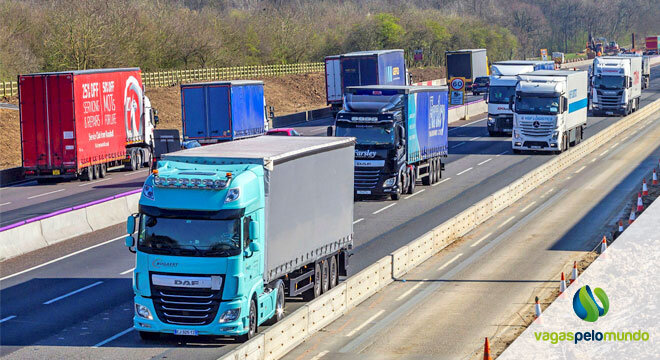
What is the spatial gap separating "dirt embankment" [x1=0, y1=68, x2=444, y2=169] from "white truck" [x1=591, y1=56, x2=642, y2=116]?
27609 millimetres

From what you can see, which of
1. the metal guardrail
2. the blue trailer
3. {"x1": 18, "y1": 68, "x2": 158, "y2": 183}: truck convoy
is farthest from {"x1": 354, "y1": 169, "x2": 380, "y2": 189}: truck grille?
the metal guardrail

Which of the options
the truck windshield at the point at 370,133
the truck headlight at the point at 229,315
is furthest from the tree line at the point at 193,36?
the truck headlight at the point at 229,315

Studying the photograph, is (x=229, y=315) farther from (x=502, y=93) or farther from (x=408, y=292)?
(x=502, y=93)

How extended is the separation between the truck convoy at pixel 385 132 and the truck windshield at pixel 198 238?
61.2 ft

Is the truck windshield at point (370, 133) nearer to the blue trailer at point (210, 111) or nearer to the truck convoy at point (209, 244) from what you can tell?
the blue trailer at point (210, 111)

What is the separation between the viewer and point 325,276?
22453 mm

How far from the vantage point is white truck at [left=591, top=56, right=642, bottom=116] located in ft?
232

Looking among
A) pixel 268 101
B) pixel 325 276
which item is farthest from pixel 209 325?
pixel 268 101

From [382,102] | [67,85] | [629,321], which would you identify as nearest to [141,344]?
[629,321]

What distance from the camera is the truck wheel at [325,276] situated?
2228cm

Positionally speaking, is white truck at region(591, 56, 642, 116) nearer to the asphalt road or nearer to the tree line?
the asphalt road

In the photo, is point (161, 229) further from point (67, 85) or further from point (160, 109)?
point (160, 109)

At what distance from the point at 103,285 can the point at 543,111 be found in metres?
31.6

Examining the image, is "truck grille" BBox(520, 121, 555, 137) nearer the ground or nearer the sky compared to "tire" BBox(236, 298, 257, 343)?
nearer the sky
